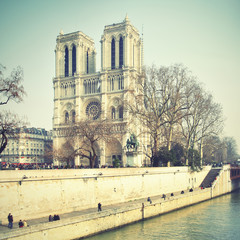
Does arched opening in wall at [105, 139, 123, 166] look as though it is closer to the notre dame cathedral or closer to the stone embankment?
the notre dame cathedral

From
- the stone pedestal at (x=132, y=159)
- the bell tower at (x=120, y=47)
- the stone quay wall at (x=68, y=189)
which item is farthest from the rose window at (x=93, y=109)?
the stone quay wall at (x=68, y=189)

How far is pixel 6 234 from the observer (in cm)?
1675

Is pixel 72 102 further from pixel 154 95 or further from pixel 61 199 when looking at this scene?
pixel 61 199

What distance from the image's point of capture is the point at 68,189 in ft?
83.4

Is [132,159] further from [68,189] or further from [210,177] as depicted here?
[210,177]

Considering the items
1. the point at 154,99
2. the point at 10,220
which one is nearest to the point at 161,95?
the point at 154,99

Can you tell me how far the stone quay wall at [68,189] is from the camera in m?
21.5

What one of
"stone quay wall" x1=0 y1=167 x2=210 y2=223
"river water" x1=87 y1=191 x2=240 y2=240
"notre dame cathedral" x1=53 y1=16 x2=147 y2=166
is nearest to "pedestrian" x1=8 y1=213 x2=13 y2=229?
"stone quay wall" x1=0 y1=167 x2=210 y2=223

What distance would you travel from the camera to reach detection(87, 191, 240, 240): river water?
23.2 m

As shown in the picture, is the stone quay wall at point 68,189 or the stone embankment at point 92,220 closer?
the stone embankment at point 92,220

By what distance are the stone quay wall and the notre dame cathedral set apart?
3155cm

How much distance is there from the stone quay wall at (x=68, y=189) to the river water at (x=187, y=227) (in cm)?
378

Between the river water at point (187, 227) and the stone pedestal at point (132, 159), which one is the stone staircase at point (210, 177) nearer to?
the stone pedestal at point (132, 159)

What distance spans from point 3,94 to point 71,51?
5348cm
